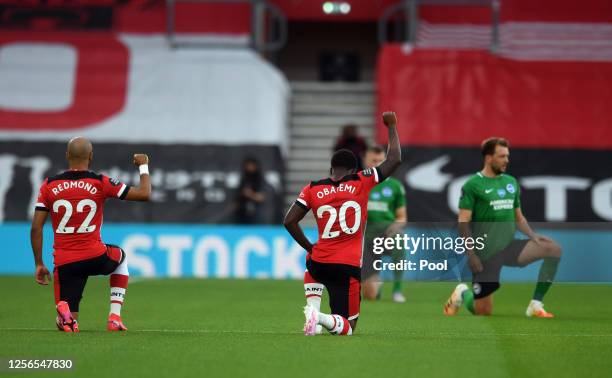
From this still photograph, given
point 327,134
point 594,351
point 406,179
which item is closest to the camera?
point 594,351

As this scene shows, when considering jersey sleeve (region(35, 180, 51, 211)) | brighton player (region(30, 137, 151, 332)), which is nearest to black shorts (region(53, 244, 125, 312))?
brighton player (region(30, 137, 151, 332))

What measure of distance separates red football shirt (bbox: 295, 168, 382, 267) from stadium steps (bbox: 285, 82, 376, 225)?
563 inches

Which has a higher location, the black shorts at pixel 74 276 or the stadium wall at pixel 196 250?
the black shorts at pixel 74 276

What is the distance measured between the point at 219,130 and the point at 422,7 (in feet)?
19.6

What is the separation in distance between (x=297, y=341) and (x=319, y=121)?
54.2 feet

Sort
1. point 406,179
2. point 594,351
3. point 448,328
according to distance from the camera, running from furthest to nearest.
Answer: point 406,179
point 448,328
point 594,351

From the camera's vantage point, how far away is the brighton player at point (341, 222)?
8.90 metres

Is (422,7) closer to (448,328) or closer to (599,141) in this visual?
(599,141)

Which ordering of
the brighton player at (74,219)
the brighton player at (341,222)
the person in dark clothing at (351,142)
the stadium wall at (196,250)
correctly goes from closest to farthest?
the brighton player at (341,222), the brighton player at (74,219), the stadium wall at (196,250), the person in dark clothing at (351,142)

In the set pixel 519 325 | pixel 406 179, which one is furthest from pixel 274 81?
pixel 519 325

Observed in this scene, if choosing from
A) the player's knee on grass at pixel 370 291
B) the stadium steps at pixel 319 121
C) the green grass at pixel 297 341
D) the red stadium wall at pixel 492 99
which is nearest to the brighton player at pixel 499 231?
the green grass at pixel 297 341

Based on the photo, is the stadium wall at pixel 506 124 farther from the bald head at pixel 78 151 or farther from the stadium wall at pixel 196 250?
the bald head at pixel 78 151

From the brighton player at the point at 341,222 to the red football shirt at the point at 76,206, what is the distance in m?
1.72

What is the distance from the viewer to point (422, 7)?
24.9 metres
